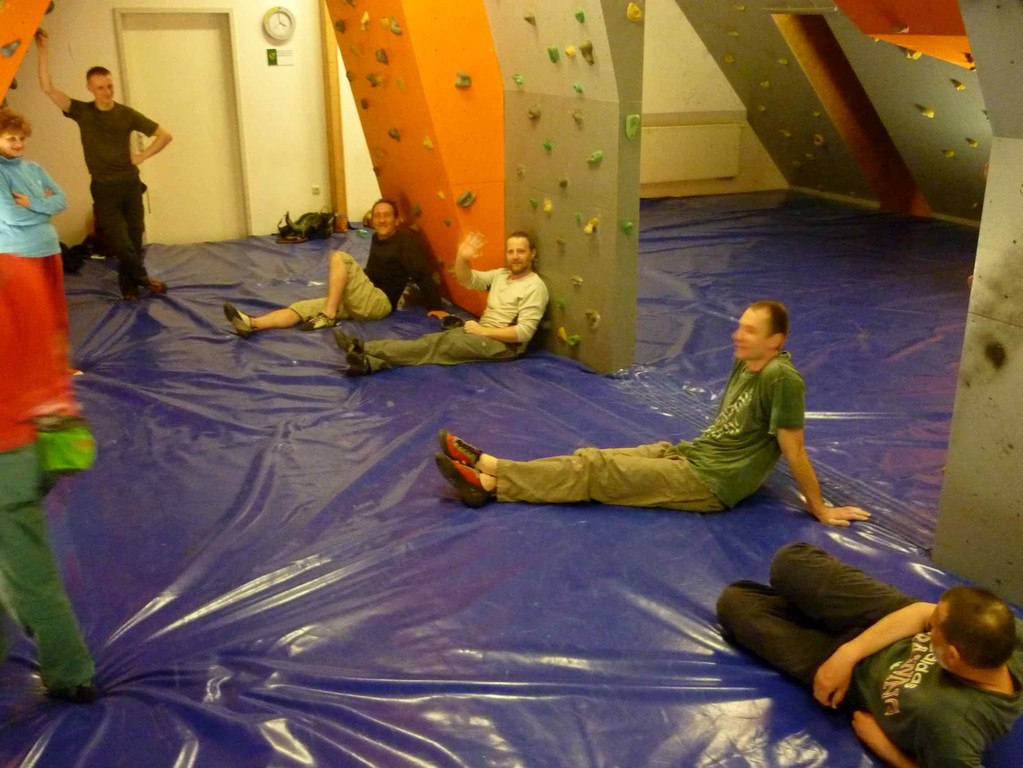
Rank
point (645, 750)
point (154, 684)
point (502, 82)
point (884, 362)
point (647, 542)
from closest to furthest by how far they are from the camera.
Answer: point (645, 750)
point (154, 684)
point (647, 542)
point (884, 362)
point (502, 82)

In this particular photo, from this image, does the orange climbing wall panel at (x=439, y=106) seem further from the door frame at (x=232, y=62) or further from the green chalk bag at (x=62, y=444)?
the green chalk bag at (x=62, y=444)

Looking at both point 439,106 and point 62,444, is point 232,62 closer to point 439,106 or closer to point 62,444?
point 439,106

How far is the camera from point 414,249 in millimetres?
5879

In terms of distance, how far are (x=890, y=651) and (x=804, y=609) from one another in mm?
297

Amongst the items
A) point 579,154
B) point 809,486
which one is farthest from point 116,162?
point 809,486

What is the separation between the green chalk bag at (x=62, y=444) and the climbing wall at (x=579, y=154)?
2.93 m

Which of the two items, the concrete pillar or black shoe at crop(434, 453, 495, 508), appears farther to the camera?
black shoe at crop(434, 453, 495, 508)

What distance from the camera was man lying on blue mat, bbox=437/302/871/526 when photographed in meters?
3.29

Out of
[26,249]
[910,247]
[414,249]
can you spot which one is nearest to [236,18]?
[414,249]

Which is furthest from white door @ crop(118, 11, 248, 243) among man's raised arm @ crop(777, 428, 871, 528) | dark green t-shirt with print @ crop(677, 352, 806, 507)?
man's raised arm @ crop(777, 428, 871, 528)

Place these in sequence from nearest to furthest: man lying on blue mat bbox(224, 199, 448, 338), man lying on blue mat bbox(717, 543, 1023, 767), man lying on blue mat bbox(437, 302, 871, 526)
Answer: man lying on blue mat bbox(717, 543, 1023, 767)
man lying on blue mat bbox(437, 302, 871, 526)
man lying on blue mat bbox(224, 199, 448, 338)

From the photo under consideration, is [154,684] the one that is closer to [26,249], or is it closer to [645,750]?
[645,750]

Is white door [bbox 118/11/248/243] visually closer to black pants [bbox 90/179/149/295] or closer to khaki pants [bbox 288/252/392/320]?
black pants [bbox 90/179/149/295]

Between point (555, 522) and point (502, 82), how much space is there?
293 cm
